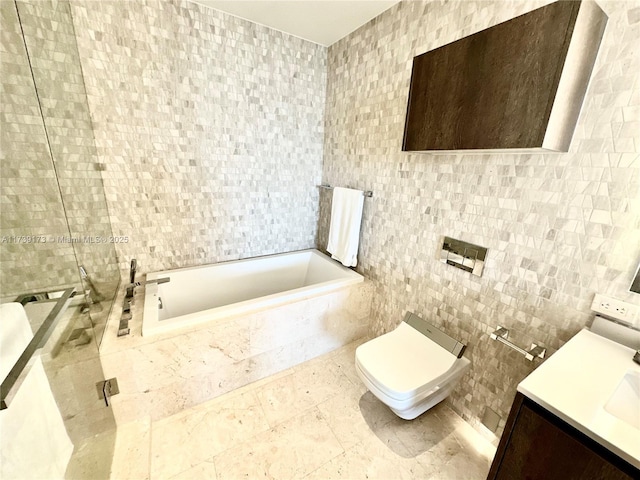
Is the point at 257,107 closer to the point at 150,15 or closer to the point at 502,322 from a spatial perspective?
the point at 150,15

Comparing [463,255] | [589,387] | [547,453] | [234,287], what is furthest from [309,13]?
[547,453]

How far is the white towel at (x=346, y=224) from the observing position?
2.20 metres

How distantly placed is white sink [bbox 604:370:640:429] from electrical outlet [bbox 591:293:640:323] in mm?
233

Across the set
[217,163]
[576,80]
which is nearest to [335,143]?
[217,163]

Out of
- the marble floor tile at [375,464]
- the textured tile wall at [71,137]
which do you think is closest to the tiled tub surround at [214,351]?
the textured tile wall at [71,137]

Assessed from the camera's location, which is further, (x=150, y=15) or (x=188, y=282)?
(x=188, y=282)

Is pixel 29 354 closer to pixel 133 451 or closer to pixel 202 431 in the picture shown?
pixel 133 451

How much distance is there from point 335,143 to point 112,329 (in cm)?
216

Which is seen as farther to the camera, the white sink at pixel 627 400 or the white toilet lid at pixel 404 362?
the white toilet lid at pixel 404 362

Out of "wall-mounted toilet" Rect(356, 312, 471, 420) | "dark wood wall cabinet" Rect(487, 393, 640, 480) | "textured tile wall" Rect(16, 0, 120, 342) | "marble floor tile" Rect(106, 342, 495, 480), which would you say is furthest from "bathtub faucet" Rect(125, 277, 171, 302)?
"dark wood wall cabinet" Rect(487, 393, 640, 480)

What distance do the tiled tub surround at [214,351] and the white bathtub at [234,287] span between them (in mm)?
53

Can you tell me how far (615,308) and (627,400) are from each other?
1.10 feet

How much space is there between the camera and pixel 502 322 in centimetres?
141

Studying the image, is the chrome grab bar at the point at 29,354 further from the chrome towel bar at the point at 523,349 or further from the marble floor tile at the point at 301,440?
the chrome towel bar at the point at 523,349
